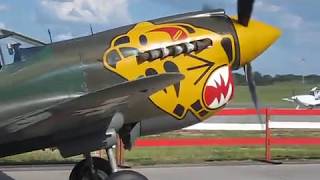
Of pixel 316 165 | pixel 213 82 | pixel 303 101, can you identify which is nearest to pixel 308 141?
pixel 316 165

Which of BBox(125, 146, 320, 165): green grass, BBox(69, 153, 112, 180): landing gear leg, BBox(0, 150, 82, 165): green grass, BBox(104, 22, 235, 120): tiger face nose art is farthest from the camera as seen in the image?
BBox(125, 146, 320, 165): green grass

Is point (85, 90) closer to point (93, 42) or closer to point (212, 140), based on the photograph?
point (93, 42)

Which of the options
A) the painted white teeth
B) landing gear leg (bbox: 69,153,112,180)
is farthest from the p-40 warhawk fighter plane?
landing gear leg (bbox: 69,153,112,180)

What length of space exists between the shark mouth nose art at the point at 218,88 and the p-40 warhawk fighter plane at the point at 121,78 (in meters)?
0.01

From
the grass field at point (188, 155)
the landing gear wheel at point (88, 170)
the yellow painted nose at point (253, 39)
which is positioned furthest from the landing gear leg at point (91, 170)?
the grass field at point (188, 155)

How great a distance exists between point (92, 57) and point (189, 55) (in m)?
1.12

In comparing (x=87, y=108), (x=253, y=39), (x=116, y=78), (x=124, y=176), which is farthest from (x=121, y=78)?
(x=253, y=39)

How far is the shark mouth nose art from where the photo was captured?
7109 mm

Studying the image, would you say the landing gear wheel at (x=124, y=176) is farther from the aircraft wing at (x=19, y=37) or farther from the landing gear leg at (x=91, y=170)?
the aircraft wing at (x=19, y=37)

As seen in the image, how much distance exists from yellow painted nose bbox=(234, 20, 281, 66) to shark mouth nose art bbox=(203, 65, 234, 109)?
0.33 meters

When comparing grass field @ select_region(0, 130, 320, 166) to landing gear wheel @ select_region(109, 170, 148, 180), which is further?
grass field @ select_region(0, 130, 320, 166)

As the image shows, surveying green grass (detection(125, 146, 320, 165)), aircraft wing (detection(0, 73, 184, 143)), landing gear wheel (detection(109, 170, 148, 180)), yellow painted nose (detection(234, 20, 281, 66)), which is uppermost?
yellow painted nose (detection(234, 20, 281, 66))

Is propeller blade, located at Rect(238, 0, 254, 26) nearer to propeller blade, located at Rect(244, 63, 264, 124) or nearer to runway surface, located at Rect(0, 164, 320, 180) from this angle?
propeller blade, located at Rect(244, 63, 264, 124)

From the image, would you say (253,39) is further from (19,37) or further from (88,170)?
(19,37)
